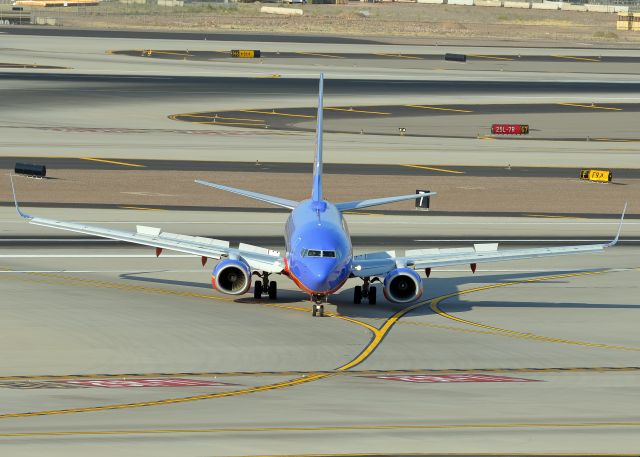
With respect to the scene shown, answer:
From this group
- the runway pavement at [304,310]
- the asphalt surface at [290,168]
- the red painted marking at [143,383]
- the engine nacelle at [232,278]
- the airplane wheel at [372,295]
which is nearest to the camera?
the runway pavement at [304,310]

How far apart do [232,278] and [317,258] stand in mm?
4572

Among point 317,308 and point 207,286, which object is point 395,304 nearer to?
point 317,308

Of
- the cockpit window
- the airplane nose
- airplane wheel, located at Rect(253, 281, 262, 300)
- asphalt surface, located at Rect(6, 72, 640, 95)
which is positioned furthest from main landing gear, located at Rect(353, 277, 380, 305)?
asphalt surface, located at Rect(6, 72, 640, 95)

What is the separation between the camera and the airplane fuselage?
52500 millimetres

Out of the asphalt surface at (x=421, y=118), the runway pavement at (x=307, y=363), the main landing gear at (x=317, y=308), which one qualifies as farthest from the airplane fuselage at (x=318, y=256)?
the asphalt surface at (x=421, y=118)

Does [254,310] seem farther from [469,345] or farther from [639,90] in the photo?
[639,90]

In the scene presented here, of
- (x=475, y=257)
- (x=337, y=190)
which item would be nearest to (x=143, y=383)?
(x=475, y=257)

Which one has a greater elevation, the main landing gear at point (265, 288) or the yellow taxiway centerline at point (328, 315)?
the main landing gear at point (265, 288)

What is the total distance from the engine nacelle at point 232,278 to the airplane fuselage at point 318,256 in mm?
1738

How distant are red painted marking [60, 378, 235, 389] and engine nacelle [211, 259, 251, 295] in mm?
12192

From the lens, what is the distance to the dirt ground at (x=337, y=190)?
3376 inches

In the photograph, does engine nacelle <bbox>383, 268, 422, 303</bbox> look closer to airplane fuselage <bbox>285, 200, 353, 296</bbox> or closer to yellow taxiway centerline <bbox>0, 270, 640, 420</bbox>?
yellow taxiway centerline <bbox>0, 270, 640, 420</bbox>

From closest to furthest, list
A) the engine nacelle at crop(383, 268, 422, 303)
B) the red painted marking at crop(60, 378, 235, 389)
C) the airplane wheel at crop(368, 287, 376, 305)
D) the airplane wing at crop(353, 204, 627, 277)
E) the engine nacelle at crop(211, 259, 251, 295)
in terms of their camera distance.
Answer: the red painted marking at crop(60, 378, 235, 389) → the engine nacelle at crop(211, 259, 251, 295) → the engine nacelle at crop(383, 268, 422, 303) → the airplane wing at crop(353, 204, 627, 277) → the airplane wheel at crop(368, 287, 376, 305)

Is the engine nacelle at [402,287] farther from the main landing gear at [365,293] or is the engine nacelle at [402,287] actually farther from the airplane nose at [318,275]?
the airplane nose at [318,275]
